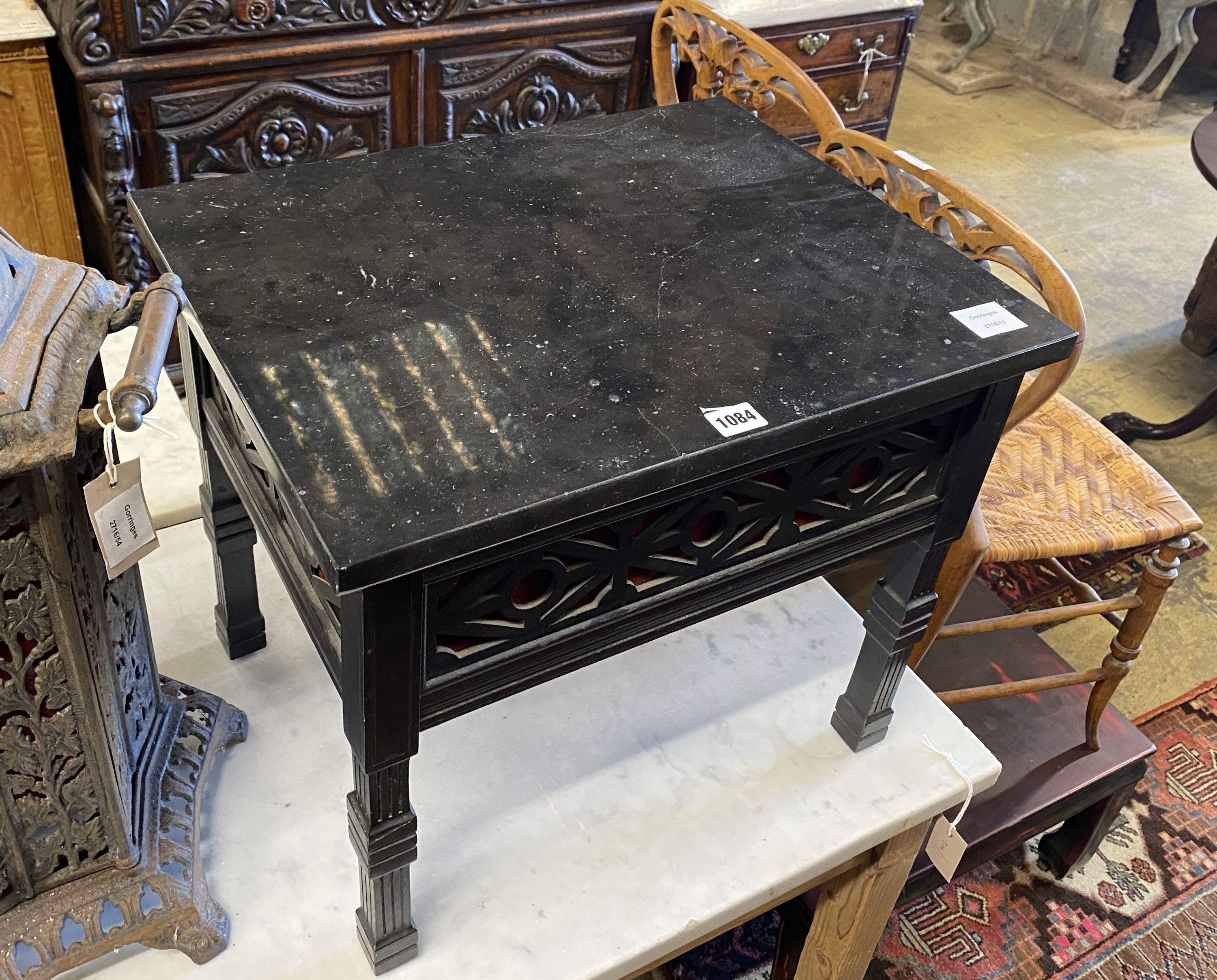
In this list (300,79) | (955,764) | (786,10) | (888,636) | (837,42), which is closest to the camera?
(888,636)

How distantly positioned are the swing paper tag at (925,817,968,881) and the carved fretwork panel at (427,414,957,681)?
0.53 metres

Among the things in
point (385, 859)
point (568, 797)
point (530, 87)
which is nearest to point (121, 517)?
point (385, 859)

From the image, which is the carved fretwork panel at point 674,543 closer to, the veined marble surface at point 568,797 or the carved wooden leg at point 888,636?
the carved wooden leg at point 888,636

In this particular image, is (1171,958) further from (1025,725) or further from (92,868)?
(92,868)

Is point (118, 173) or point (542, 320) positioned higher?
point (542, 320)

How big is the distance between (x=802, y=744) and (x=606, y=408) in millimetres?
599

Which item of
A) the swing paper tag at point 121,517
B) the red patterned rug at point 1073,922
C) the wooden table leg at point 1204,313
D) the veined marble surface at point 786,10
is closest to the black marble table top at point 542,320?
the swing paper tag at point 121,517

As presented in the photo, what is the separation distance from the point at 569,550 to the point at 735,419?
16 centimetres

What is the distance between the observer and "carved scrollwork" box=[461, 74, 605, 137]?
223 cm

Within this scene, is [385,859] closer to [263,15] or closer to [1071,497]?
[1071,497]

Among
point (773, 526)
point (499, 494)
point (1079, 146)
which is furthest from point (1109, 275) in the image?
point (499, 494)

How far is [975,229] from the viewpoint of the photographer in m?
1.23

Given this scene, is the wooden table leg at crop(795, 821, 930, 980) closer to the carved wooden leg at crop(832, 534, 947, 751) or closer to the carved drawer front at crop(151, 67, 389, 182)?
the carved wooden leg at crop(832, 534, 947, 751)

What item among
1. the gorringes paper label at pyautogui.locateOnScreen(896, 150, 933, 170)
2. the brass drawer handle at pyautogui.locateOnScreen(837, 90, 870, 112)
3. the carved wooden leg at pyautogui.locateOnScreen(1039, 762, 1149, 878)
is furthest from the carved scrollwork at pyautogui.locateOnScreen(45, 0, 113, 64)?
the carved wooden leg at pyautogui.locateOnScreen(1039, 762, 1149, 878)
